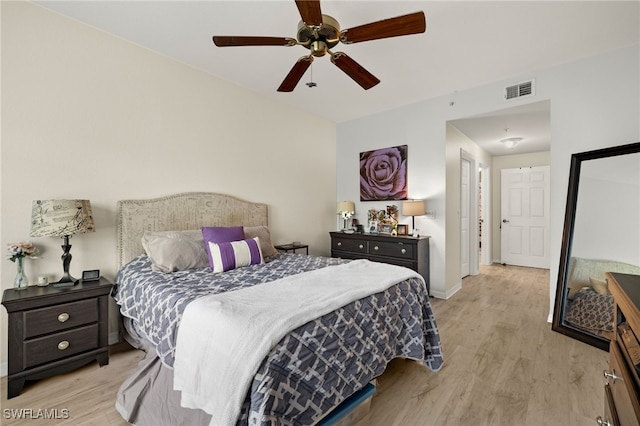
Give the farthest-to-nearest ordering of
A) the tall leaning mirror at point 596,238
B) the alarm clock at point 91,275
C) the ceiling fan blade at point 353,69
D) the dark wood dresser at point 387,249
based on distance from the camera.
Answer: the dark wood dresser at point 387,249 < the tall leaning mirror at point 596,238 < the alarm clock at point 91,275 < the ceiling fan blade at point 353,69

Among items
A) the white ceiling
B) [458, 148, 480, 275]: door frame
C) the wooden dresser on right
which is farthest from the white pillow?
[458, 148, 480, 275]: door frame

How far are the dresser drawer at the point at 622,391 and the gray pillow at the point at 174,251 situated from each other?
260cm

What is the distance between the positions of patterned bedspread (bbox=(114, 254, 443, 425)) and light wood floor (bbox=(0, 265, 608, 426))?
0.75 ft

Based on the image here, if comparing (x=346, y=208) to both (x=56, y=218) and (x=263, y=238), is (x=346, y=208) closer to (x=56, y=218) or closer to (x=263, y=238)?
(x=263, y=238)

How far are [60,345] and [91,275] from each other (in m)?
0.53

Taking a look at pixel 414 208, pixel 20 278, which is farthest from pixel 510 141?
pixel 20 278

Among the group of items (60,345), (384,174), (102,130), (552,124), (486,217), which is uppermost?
(552,124)

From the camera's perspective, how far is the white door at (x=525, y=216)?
228 inches

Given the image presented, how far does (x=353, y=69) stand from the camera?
2.22 metres

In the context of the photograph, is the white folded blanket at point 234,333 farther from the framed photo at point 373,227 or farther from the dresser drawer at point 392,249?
the framed photo at point 373,227

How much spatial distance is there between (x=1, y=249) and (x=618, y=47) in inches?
215

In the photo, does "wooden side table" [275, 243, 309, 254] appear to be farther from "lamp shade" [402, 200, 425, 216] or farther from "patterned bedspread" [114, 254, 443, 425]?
"lamp shade" [402, 200, 425, 216]

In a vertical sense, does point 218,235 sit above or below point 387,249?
above

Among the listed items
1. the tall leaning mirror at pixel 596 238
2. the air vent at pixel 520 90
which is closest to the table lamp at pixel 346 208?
the air vent at pixel 520 90
